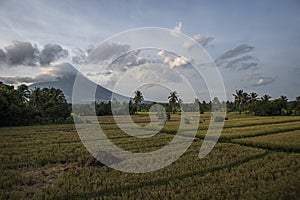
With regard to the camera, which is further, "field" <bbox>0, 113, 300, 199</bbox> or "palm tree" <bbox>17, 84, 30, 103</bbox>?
"palm tree" <bbox>17, 84, 30, 103</bbox>

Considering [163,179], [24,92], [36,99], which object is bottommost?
[163,179]

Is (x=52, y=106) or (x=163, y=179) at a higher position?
(x=52, y=106)

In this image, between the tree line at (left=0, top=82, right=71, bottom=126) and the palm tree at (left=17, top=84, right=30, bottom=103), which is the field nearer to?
the tree line at (left=0, top=82, right=71, bottom=126)

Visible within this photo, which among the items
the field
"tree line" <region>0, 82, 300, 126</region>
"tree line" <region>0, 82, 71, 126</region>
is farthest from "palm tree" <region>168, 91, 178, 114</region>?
the field

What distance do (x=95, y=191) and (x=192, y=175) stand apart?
11.6 feet

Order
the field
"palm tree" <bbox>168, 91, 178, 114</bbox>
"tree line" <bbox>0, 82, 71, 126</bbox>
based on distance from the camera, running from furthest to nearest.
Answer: "palm tree" <bbox>168, 91, 178, 114</bbox>
"tree line" <bbox>0, 82, 71, 126</bbox>
the field

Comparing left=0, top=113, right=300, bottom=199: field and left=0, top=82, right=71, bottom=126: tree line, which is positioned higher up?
left=0, top=82, right=71, bottom=126: tree line

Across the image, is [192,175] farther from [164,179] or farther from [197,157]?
[197,157]

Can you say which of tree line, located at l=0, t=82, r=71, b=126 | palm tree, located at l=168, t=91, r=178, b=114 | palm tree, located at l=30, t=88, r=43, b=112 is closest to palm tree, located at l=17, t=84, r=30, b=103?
tree line, located at l=0, t=82, r=71, b=126

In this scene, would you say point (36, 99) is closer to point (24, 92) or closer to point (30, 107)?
point (24, 92)

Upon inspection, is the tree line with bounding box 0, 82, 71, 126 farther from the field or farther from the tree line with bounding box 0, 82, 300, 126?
the field

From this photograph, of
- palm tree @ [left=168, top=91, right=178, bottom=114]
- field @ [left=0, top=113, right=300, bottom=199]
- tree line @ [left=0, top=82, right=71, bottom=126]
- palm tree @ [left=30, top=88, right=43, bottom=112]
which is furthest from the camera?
palm tree @ [left=168, top=91, right=178, bottom=114]

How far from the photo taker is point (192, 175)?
29.4 feet

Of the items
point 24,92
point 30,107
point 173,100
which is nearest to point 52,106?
point 30,107
